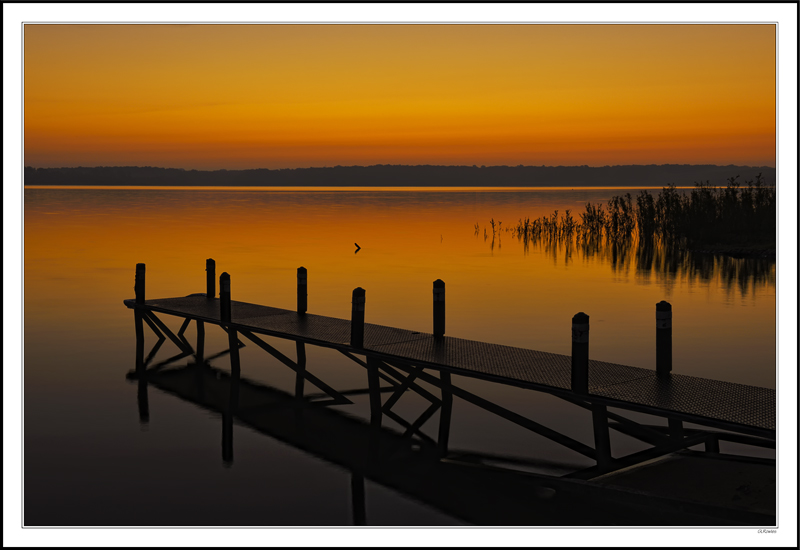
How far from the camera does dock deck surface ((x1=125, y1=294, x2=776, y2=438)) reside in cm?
1125

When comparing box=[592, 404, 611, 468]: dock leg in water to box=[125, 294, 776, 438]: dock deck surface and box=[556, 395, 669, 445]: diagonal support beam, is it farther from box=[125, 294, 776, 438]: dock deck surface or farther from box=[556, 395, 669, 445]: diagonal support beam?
box=[556, 395, 669, 445]: diagonal support beam

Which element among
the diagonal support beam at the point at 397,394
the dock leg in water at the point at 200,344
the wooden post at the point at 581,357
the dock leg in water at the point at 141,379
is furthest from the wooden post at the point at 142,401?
the wooden post at the point at 581,357

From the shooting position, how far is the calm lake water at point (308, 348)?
12133 millimetres

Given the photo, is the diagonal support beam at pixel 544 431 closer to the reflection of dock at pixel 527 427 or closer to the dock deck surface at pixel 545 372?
the reflection of dock at pixel 527 427

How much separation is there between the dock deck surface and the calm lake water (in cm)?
145

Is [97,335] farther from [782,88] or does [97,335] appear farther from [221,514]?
[782,88]

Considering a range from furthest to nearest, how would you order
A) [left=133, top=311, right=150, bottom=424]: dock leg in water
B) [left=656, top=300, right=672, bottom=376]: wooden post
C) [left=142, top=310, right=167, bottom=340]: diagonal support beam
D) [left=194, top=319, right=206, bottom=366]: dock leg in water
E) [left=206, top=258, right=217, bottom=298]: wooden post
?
[left=206, top=258, right=217, bottom=298]: wooden post
[left=142, top=310, right=167, bottom=340]: diagonal support beam
[left=194, top=319, right=206, bottom=366]: dock leg in water
[left=133, top=311, right=150, bottom=424]: dock leg in water
[left=656, top=300, right=672, bottom=376]: wooden post

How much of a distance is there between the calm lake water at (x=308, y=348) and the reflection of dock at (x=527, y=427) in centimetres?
45

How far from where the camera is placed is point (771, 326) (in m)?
25.8

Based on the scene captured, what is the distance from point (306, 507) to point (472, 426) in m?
4.34

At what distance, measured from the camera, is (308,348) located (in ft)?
70.2

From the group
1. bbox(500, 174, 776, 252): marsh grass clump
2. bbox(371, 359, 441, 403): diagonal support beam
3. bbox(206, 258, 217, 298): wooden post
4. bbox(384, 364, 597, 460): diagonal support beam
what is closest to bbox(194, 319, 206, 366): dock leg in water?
bbox(206, 258, 217, 298): wooden post

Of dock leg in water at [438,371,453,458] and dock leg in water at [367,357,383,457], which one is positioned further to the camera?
dock leg in water at [367,357,383,457]

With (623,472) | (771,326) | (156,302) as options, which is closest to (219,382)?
(156,302)
